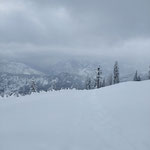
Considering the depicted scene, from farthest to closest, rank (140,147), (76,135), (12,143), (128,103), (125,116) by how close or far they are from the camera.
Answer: (128,103)
(125,116)
(76,135)
(140,147)
(12,143)

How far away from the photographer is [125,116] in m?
10.9

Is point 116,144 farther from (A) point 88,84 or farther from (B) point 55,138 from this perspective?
(A) point 88,84

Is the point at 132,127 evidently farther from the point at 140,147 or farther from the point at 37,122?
the point at 37,122

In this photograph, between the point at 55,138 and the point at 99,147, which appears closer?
the point at 99,147

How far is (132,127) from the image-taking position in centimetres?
930

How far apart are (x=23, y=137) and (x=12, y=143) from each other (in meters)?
0.64

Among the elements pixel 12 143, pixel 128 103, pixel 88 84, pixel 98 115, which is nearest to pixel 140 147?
pixel 98 115

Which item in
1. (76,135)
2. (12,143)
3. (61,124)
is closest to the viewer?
(12,143)

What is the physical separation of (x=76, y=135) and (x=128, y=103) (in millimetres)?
7167

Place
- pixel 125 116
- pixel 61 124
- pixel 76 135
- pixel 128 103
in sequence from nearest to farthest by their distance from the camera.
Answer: pixel 76 135 < pixel 61 124 < pixel 125 116 < pixel 128 103

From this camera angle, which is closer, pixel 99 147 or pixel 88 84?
pixel 99 147

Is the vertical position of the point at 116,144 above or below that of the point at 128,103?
below

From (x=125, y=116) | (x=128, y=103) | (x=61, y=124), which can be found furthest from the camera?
(x=128, y=103)

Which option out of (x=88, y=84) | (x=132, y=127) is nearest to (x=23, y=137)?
(x=132, y=127)
